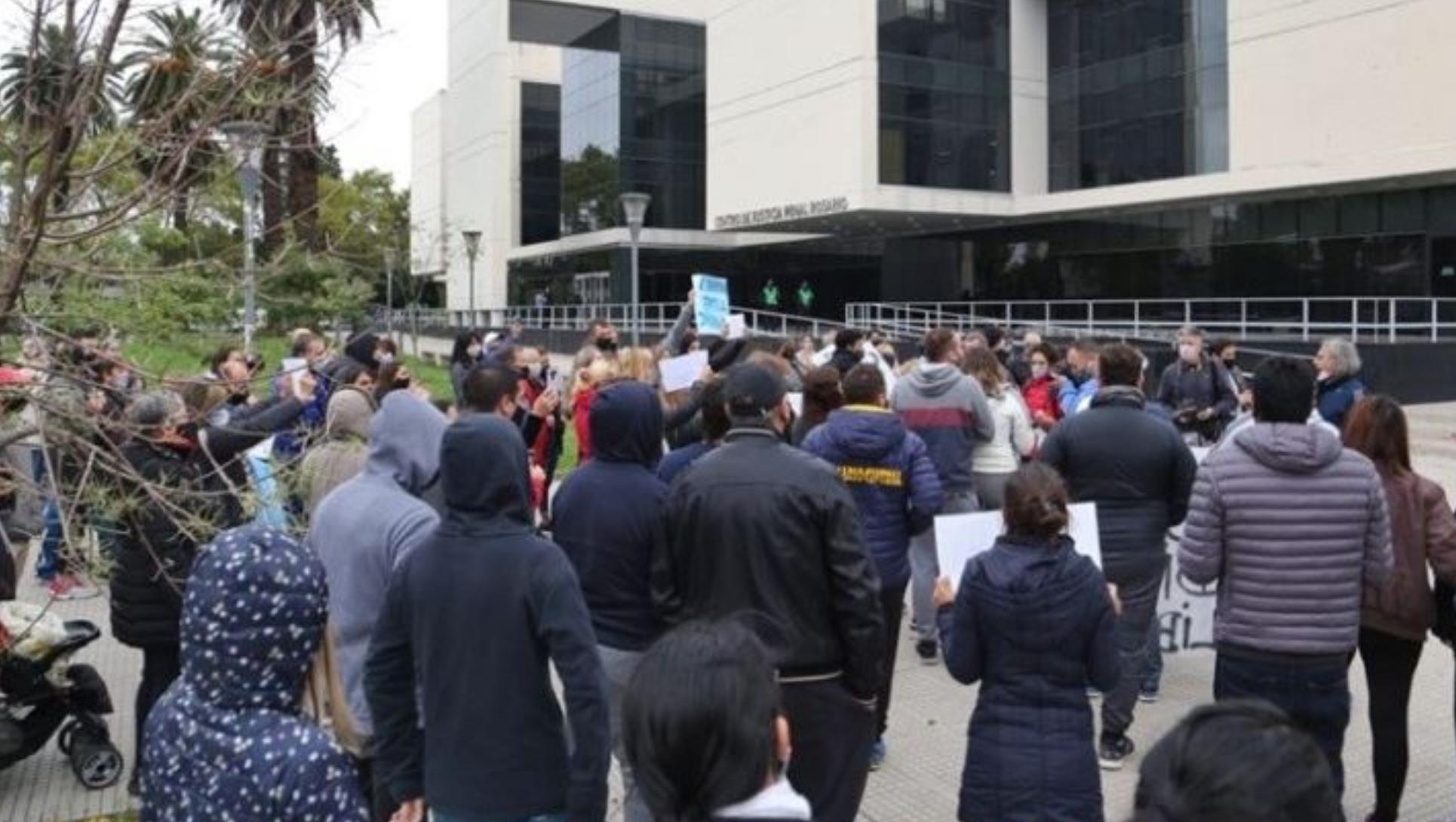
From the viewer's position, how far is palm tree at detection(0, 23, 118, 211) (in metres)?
3.45

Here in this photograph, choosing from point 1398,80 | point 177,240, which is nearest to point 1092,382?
point 177,240

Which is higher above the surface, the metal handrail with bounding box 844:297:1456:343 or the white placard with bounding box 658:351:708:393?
the metal handrail with bounding box 844:297:1456:343

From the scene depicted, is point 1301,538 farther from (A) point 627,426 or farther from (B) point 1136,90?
(B) point 1136,90

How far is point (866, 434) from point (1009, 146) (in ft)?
117

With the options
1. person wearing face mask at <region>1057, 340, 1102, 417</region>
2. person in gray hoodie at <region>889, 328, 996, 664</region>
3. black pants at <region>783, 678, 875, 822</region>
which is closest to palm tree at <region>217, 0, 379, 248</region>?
black pants at <region>783, 678, 875, 822</region>

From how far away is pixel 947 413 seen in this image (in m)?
7.50

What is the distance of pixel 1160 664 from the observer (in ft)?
23.4

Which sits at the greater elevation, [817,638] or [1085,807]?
[817,638]

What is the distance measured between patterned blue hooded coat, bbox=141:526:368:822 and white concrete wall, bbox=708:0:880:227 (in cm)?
3543

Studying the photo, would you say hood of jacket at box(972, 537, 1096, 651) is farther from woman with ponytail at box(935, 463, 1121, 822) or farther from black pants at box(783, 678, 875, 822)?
black pants at box(783, 678, 875, 822)

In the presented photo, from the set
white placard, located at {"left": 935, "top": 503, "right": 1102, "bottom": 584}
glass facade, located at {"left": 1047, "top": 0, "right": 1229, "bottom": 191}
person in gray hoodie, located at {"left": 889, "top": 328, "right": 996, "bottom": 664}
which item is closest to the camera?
white placard, located at {"left": 935, "top": 503, "right": 1102, "bottom": 584}

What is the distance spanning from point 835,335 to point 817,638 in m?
6.30

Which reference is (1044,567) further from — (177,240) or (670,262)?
(670,262)

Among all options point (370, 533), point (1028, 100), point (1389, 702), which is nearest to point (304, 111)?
point (370, 533)
